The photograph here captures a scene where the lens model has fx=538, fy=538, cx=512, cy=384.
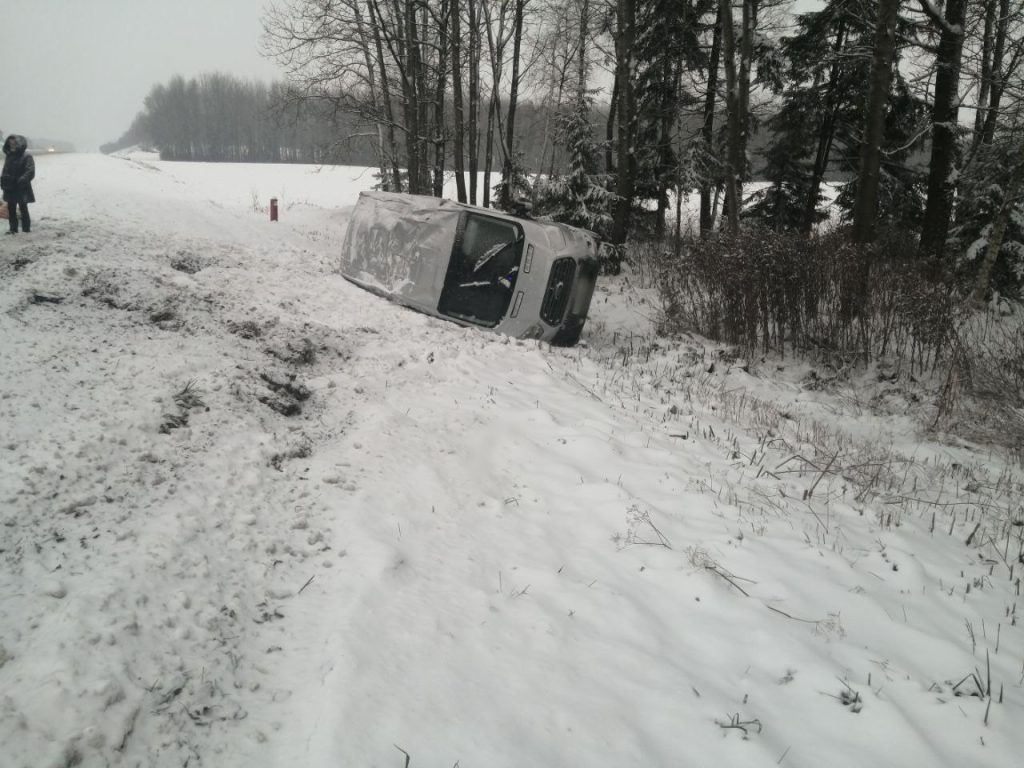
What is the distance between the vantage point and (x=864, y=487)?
14.9ft

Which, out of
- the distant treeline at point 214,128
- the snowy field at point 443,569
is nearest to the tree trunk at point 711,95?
the snowy field at point 443,569

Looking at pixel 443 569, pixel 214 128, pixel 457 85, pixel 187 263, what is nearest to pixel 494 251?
pixel 187 263

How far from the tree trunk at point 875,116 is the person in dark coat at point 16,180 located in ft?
46.3

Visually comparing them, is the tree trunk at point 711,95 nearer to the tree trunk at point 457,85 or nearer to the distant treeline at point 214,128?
the tree trunk at point 457,85

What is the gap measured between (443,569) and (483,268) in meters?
5.70

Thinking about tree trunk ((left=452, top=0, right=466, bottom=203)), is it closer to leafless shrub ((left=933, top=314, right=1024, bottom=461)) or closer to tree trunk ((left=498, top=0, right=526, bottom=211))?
tree trunk ((left=498, top=0, right=526, bottom=211))

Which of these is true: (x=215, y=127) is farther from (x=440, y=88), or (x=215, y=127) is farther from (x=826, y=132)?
(x=826, y=132)

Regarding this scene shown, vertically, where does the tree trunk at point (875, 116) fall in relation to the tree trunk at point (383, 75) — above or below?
below

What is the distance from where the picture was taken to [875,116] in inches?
367

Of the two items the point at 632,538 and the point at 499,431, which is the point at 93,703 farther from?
the point at 499,431

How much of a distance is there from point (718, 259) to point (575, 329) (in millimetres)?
2884

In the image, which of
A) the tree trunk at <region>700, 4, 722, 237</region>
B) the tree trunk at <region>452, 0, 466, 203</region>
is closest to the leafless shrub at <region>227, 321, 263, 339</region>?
the tree trunk at <region>452, 0, 466, 203</region>

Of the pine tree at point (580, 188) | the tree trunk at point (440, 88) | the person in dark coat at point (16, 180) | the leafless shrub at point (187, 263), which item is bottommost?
the leafless shrub at point (187, 263)

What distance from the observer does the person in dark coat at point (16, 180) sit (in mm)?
8766
